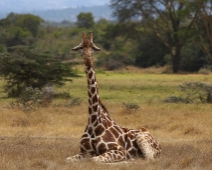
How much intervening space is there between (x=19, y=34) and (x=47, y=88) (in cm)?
2939

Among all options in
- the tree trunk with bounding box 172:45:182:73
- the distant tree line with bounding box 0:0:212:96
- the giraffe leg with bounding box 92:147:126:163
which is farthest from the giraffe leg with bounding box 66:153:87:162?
the tree trunk with bounding box 172:45:182:73

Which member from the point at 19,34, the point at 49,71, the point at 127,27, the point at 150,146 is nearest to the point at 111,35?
the point at 127,27

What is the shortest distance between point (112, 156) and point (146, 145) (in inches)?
23.9

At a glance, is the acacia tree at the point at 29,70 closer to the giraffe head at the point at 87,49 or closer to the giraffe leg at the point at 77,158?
the giraffe head at the point at 87,49

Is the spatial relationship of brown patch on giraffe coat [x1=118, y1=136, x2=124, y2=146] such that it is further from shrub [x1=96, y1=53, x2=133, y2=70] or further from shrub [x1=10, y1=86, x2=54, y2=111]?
shrub [x1=96, y1=53, x2=133, y2=70]

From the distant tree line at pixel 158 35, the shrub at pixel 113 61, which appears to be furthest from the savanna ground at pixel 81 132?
the shrub at pixel 113 61

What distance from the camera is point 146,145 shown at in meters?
6.96

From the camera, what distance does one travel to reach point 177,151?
7746 millimetres

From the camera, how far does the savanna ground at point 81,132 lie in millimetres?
6588

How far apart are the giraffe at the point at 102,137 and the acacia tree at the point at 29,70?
33.2ft

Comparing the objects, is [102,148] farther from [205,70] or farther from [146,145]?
[205,70]

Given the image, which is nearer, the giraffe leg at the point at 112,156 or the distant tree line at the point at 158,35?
the giraffe leg at the point at 112,156

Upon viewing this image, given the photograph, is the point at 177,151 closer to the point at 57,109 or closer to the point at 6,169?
the point at 6,169

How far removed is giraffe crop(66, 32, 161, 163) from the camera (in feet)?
22.1
